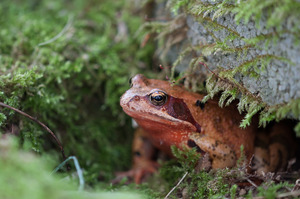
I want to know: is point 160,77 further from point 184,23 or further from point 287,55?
point 287,55

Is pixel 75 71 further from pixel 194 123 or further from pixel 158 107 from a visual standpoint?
pixel 194 123

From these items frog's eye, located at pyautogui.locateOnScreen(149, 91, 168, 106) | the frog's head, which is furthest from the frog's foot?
frog's eye, located at pyautogui.locateOnScreen(149, 91, 168, 106)

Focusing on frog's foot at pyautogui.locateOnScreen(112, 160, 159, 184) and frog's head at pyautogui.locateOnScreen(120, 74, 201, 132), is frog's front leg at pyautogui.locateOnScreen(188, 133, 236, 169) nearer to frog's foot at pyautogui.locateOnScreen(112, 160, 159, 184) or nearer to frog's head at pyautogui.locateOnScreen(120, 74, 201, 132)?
frog's head at pyautogui.locateOnScreen(120, 74, 201, 132)

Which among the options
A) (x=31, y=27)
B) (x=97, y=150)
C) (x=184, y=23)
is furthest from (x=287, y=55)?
(x=31, y=27)

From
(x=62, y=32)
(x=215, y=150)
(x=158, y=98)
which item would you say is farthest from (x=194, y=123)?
(x=62, y=32)

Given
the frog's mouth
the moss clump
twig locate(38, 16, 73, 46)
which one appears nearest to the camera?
the frog's mouth

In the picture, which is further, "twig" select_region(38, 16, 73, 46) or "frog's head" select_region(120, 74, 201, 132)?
"twig" select_region(38, 16, 73, 46)

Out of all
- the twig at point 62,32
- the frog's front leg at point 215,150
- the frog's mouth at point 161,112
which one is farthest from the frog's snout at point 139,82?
the twig at point 62,32

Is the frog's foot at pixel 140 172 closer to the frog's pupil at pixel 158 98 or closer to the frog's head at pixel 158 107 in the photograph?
the frog's head at pixel 158 107
